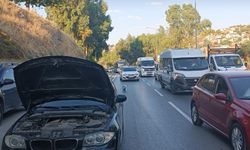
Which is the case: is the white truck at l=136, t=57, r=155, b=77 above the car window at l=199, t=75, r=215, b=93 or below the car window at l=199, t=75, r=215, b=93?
below

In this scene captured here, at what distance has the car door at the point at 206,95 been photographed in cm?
999

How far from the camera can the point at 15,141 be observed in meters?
6.21

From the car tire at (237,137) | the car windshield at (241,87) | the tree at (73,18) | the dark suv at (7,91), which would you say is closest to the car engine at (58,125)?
the car tire at (237,137)

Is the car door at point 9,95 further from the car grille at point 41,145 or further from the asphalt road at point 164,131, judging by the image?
the car grille at point 41,145

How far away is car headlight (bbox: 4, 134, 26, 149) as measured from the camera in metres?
6.13

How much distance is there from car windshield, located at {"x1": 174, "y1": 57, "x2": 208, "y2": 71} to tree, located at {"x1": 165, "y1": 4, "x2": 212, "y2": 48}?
58.2 metres

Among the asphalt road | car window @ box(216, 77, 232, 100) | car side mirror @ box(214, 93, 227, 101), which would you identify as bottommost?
the asphalt road

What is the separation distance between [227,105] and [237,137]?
837mm

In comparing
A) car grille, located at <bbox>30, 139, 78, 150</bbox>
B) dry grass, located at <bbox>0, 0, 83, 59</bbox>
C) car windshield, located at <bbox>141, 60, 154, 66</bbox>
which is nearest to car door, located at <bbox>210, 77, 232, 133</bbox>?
car grille, located at <bbox>30, 139, 78, 150</bbox>

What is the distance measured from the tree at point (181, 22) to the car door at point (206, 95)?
70193 millimetres

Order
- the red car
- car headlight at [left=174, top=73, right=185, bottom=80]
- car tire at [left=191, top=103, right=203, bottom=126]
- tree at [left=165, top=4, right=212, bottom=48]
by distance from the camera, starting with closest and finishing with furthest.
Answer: the red car
car tire at [left=191, top=103, right=203, bottom=126]
car headlight at [left=174, top=73, right=185, bottom=80]
tree at [left=165, top=4, right=212, bottom=48]

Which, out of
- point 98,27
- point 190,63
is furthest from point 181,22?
point 190,63

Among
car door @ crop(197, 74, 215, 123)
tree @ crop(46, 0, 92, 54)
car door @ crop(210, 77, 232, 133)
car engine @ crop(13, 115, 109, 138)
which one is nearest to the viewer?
car engine @ crop(13, 115, 109, 138)

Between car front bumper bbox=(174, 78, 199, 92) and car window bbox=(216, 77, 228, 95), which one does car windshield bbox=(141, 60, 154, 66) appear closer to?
car front bumper bbox=(174, 78, 199, 92)
